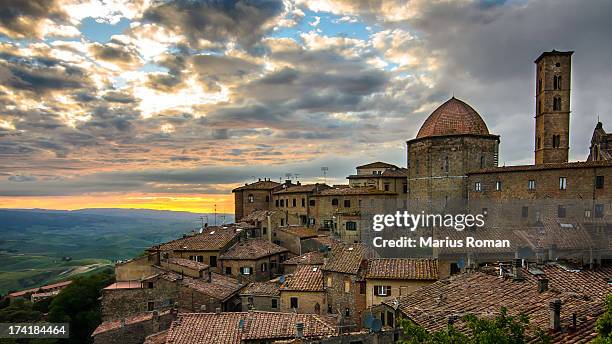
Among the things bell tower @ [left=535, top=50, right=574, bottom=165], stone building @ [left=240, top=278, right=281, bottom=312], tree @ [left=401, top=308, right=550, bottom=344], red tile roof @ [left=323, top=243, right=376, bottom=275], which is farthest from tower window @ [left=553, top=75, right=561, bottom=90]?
tree @ [left=401, top=308, right=550, bottom=344]

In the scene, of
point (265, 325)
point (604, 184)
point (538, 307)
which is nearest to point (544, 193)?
point (604, 184)

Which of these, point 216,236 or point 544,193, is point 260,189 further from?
point 544,193

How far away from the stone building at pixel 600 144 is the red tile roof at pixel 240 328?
1682 inches

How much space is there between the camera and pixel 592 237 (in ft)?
79.8

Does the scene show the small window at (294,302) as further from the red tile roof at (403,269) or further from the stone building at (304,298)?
the red tile roof at (403,269)

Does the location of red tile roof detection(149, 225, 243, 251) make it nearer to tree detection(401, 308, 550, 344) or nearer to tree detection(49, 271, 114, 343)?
tree detection(49, 271, 114, 343)

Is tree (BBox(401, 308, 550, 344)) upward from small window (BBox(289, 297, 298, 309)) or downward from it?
upward

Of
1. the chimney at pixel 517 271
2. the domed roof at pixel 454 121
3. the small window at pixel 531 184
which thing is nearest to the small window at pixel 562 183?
the small window at pixel 531 184

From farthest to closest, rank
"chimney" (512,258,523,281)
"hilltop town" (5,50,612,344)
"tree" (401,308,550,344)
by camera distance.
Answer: "chimney" (512,258,523,281), "hilltop town" (5,50,612,344), "tree" (401,308,550,344)

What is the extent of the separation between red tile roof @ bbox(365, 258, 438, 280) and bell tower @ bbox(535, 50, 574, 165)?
31357 millimetres

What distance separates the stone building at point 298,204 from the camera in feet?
194

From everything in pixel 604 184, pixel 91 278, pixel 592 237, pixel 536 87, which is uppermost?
pixel 536 87

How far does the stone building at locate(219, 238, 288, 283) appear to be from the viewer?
134 ft

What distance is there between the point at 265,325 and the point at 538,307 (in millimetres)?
14505
